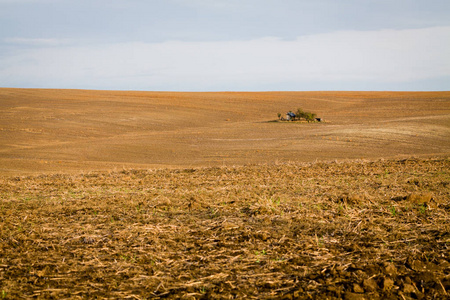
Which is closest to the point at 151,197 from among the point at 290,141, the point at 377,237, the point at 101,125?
the point at 377,237

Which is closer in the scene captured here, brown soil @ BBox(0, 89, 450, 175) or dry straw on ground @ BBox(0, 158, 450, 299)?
dry straw on ground @ BBox(0, 158, 450, 299)

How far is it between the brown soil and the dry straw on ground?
11727mm

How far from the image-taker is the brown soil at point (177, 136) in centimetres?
2200

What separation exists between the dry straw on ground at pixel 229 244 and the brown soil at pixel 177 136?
11727mm

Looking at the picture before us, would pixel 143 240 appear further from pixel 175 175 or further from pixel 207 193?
pixel 175 175

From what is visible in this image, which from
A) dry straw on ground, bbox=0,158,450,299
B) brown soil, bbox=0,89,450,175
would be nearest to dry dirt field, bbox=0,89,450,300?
dry straw on ground, bbox=0,158,450,299

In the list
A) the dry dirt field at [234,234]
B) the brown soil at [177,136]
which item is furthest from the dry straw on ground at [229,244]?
the brown soil at [177,136]

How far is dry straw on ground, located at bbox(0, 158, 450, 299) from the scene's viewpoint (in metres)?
3.84

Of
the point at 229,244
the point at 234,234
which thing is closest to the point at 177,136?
the point at 234,234

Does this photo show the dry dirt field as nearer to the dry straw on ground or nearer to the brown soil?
the dry straw on ground

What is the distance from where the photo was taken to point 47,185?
10281 mm

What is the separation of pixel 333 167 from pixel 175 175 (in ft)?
14.1

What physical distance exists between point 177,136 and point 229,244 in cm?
2829

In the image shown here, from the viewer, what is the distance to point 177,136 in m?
32.9
